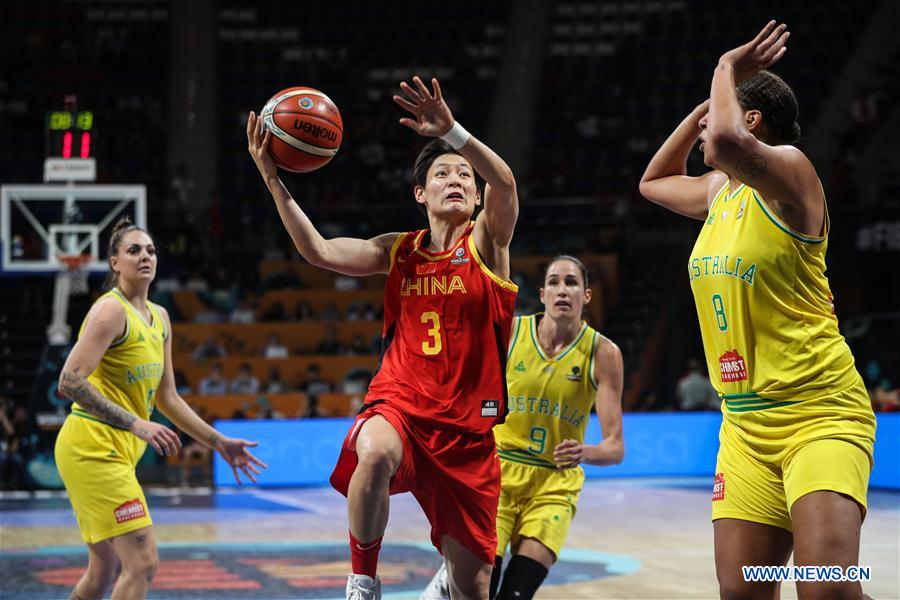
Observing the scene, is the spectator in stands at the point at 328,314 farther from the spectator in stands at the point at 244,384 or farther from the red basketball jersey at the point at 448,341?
the red basketball jersey at the point at 448,341

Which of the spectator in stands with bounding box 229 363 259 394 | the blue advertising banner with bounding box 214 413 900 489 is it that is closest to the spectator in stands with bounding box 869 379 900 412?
the blue advertising banner with bounding box 214 413 900 489

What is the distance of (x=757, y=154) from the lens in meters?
3.42

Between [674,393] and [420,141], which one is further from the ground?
[420,141]

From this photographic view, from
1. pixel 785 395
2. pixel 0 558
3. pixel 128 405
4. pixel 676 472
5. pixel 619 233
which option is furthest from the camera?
pixel 619 233

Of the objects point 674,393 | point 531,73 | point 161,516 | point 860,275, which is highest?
point 531,73

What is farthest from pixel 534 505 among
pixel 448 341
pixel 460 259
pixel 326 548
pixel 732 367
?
pixel 326 548

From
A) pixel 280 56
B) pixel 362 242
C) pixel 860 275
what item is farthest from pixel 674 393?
pixel 362 242

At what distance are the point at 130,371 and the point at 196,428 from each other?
1.41 ft

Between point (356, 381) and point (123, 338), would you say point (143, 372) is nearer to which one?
point (123, 338)

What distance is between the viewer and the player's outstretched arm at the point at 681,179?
4129mm

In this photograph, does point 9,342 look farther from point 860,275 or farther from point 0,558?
point 860,275

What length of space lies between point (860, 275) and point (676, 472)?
568 cm

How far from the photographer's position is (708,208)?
4109 millimetres

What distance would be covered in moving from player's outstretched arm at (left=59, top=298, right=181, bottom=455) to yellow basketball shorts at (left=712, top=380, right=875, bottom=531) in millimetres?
2397
